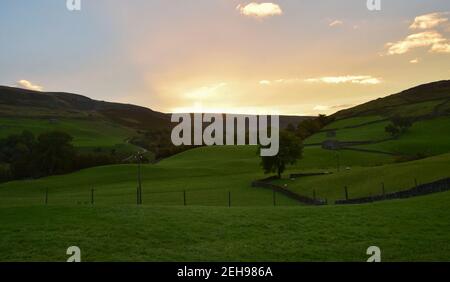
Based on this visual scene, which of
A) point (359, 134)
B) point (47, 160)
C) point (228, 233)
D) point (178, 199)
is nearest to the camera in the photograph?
point (228, 233)

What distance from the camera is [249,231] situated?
908 inches

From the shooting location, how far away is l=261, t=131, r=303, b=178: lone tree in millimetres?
89250

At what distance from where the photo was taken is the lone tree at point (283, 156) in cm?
8925

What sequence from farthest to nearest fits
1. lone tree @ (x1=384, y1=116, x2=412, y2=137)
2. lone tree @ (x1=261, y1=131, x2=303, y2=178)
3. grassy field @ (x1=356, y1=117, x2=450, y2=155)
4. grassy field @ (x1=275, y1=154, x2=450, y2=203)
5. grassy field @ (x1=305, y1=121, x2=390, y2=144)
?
lone tree @ (x1=384, y1=116, x2=412, y2=137) < grassy field @ (x1=305, y1=121, x2=390, y2=144) < grassy field @ (x1=356, y1=117, x2=450, y2=155) < lone tree @ (x1=261, y1=131, x2=303, y2=178) < grassy field @ (x1=275, y1=154, x2=450, y2=203)

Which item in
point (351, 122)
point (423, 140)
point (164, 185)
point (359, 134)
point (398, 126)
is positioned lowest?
point (164, 185)

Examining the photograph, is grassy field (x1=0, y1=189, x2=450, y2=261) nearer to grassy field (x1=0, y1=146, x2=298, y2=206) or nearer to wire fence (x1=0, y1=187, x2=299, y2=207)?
wire fence (x1=0, y1=187, x2=299, y2=207)

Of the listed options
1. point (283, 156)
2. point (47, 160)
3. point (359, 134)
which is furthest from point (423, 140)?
point (47, 160)

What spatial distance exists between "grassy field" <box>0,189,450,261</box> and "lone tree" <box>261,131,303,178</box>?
59.9 meters

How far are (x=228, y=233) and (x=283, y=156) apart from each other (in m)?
67.9

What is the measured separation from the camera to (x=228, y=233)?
2267 centimetres

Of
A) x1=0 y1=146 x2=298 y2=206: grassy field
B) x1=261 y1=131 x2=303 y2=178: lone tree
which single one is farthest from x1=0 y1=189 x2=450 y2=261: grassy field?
x1=261 y1=131 x2=303 y2=178: lone tree

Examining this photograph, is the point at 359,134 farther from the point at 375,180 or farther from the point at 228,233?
the point at 228,233
